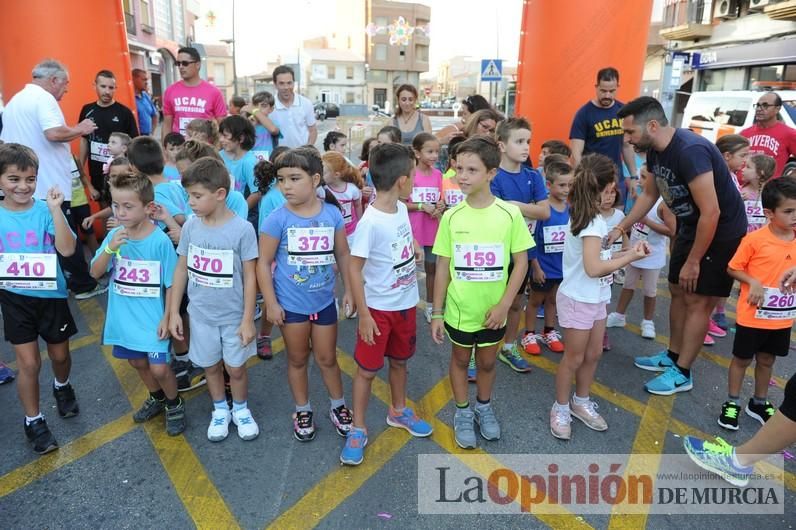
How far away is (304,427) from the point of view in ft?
9.62

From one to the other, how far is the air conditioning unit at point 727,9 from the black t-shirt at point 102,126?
84.9 ft

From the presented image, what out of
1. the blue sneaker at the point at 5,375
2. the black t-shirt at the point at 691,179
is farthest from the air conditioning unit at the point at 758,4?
the blue sneaker at the point at 5,375

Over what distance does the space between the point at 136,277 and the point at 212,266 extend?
0.45 m

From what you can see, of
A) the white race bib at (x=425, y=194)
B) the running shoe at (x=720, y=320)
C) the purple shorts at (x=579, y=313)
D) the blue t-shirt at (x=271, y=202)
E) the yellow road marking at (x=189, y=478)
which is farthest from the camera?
the running shoe at (x=720, y=320)

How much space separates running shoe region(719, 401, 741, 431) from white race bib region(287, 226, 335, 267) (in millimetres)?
2567

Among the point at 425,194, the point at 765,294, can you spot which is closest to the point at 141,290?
the point at 425,194

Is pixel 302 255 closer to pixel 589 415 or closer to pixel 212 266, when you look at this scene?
pixel 212 266

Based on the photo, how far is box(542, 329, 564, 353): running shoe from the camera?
408 centimetres

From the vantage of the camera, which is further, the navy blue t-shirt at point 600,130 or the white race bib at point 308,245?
the navy blue t-shirt at point 600,130

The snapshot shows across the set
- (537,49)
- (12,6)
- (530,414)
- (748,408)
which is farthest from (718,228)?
(12,6)

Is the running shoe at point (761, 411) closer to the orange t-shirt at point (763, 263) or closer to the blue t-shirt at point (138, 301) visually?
the orange t-shirt at point (763, 263)

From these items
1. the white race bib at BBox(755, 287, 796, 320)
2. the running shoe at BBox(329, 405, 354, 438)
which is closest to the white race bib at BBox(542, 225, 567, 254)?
the white race bib at BBox(755, 287, 796, 320)

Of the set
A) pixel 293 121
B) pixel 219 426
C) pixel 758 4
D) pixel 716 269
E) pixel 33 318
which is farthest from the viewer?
pixel 758 4

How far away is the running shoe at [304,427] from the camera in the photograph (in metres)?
2.93
